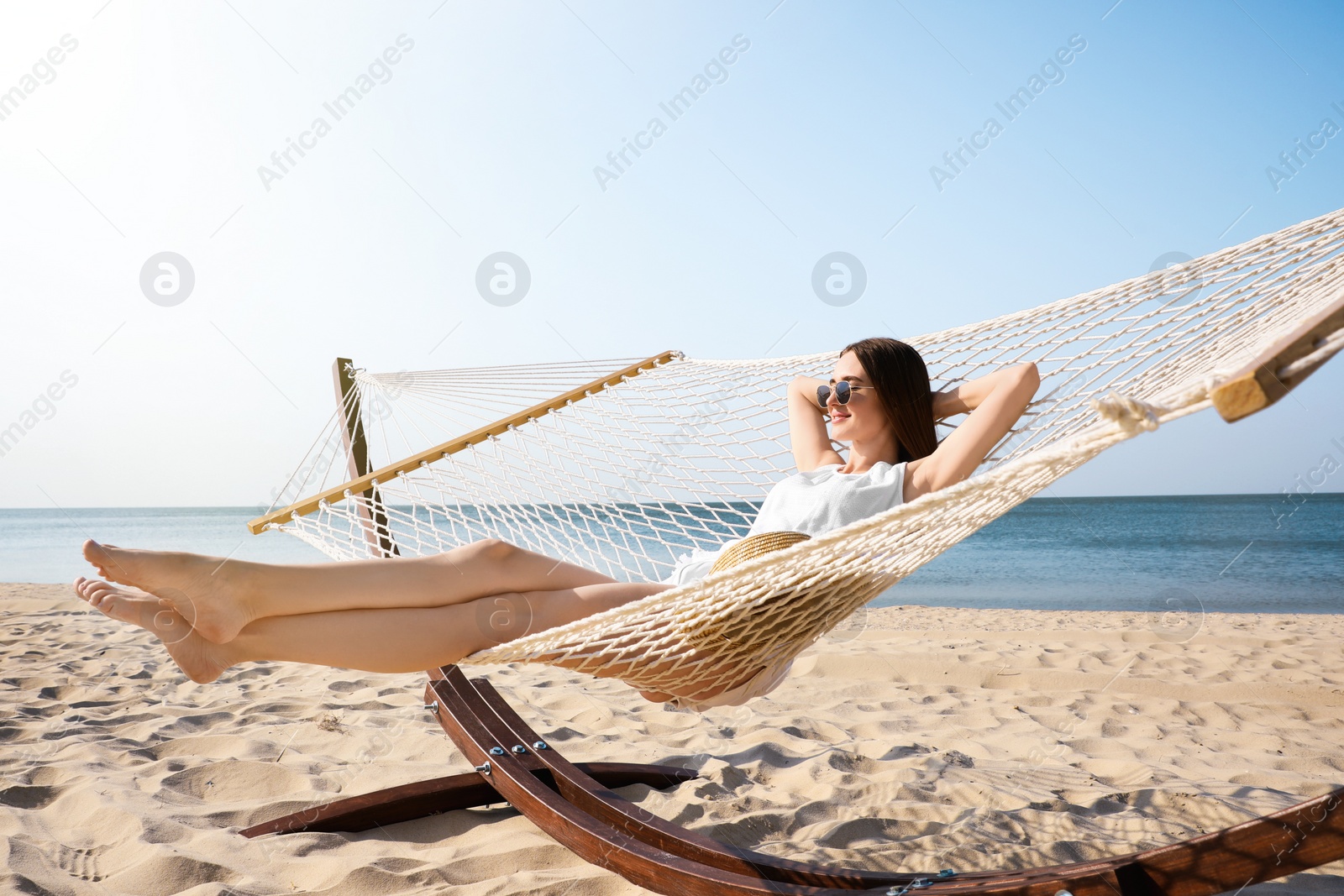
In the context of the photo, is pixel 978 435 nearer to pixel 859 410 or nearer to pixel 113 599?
pixel 859 410

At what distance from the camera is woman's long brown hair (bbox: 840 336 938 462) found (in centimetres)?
166

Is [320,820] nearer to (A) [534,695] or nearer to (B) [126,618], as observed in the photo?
(B) [126,618]

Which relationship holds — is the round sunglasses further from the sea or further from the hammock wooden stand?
the sea

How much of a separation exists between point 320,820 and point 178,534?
14.0 m

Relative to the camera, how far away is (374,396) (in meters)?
2.32

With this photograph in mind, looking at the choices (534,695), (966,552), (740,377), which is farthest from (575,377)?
(966,552)

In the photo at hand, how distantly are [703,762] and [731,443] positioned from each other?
85cm

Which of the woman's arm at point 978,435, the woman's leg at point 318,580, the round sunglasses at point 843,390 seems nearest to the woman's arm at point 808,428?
the round sunglasses at point 843,390

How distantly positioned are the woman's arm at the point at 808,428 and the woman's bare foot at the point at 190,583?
1.19 m

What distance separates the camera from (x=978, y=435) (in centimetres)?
141

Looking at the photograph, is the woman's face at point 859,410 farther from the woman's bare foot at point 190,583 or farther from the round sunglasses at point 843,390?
the woman's bare foot at point 190,583

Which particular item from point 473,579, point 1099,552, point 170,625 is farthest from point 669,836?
point 1099,552

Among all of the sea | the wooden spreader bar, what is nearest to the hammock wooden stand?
the wooden spreader bar

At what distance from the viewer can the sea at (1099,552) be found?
7117 mm
